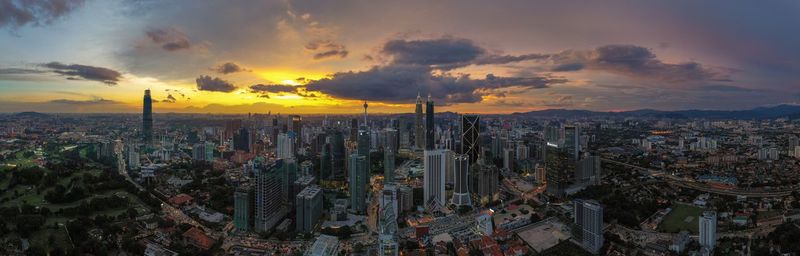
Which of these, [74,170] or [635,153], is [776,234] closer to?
[635,153]

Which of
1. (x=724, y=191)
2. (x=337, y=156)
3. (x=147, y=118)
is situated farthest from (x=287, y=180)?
(x=147, y=118)

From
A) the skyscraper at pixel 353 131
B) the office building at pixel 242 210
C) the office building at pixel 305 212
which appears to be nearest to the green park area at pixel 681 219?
the office building at pixel 305 212

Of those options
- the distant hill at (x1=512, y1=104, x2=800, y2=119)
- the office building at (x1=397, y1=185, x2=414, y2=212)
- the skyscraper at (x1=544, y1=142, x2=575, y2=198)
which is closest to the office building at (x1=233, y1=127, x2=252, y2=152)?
the office building at (x1=397, y1=185, x2=414, y2=212)

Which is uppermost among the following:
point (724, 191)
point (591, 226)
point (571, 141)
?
point (571, 141)

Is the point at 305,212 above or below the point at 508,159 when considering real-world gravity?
below

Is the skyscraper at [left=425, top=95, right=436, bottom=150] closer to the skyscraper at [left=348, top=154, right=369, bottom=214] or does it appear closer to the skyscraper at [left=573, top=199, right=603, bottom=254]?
the skyscraper at [left=348, top=154, right=369, bottom=214]

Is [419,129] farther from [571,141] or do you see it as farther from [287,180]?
[287,180]

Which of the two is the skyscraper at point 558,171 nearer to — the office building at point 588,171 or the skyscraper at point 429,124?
the office building at point 588,171
